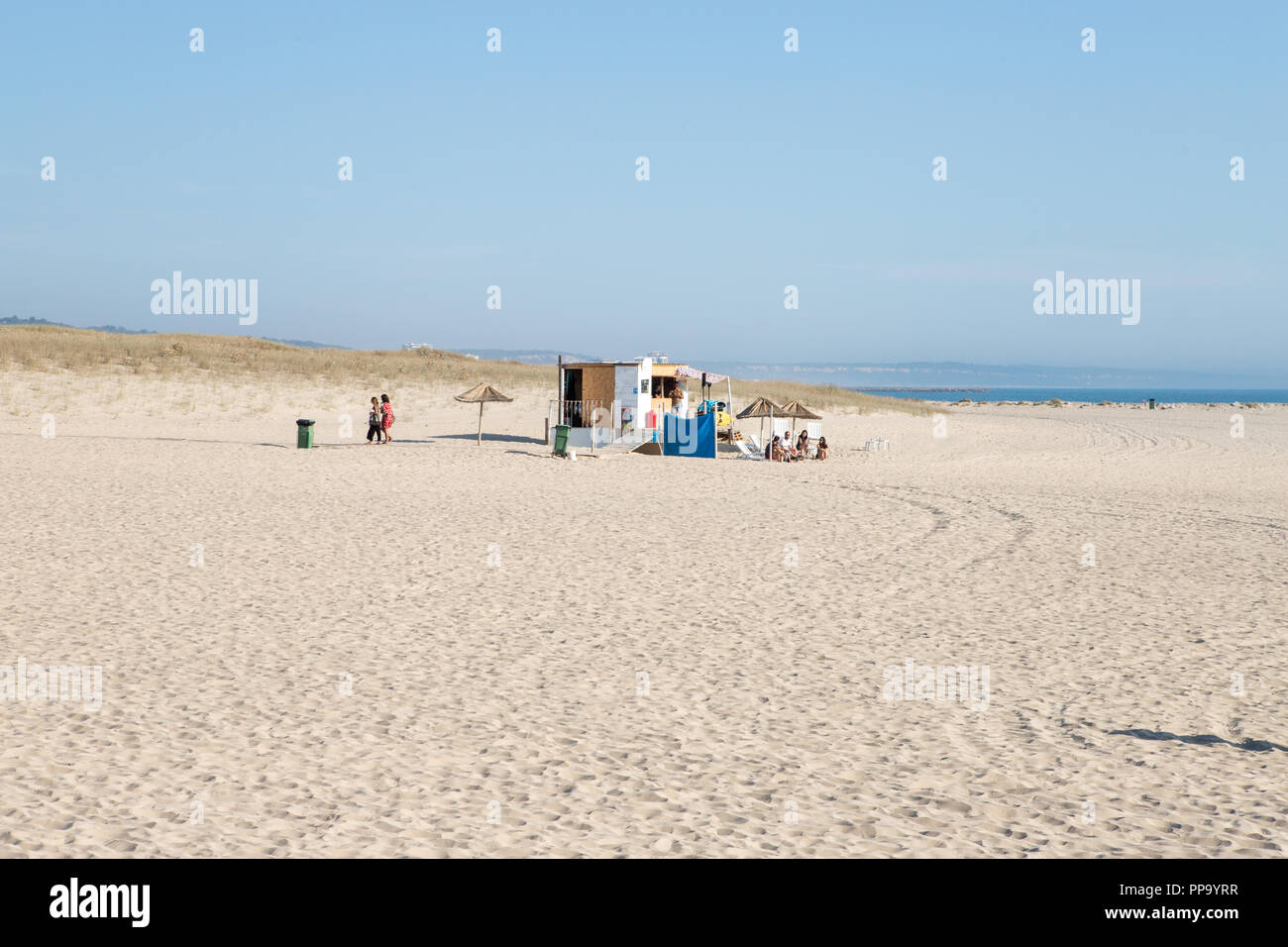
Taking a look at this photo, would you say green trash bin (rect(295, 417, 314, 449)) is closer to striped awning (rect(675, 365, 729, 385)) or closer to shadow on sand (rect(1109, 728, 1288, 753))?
striped awning (rect(675, 365, 729, 385))

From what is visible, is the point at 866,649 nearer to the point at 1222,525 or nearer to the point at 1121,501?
the point at 1222,525

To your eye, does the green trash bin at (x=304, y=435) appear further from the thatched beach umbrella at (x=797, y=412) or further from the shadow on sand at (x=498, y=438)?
the thatched beach umbrella at (x=797, y=412)

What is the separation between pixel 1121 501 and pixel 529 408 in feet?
81.9

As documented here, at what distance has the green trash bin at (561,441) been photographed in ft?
79.5

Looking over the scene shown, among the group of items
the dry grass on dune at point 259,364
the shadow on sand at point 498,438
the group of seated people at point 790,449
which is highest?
the dry grass on dune at point 259,364

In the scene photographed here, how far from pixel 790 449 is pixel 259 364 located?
24.8 meters

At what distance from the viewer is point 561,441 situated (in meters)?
24.5

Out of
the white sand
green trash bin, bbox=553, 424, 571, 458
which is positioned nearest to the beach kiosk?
green trash bin, bbox=553, 424, 571, 458

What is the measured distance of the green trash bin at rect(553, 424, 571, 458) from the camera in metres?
24.2

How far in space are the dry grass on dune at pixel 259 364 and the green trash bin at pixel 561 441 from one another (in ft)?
62.3

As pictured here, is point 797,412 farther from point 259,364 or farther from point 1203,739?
point 259,364

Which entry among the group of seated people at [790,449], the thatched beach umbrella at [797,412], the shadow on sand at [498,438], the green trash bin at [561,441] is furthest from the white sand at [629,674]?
the shadow on sand at [498,438]

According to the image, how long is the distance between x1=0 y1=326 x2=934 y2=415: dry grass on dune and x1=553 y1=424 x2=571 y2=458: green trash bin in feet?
62.3

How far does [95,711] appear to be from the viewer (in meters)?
6.13
